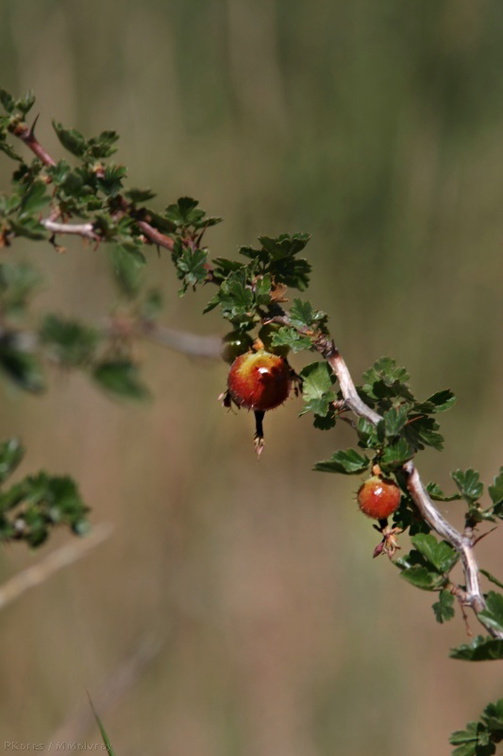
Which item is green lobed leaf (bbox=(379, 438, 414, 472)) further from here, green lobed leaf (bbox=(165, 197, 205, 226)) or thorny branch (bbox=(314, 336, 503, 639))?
green lobed leaf (bbox=(165, 197, 205, 226))

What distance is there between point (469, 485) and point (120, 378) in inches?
16.4

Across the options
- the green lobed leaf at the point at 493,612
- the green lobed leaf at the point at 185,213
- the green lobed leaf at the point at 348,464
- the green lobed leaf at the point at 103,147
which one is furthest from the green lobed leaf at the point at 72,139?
the green lobed leaf at the point at 493,612

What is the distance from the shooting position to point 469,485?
1.05m

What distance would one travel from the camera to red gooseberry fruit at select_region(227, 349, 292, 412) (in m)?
1.11

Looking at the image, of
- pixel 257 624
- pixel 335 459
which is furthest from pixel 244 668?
pixel 335 459

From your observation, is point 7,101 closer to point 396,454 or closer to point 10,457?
point 10,457

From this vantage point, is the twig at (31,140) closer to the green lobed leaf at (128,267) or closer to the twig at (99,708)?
the green lobed leaf at (128,267)

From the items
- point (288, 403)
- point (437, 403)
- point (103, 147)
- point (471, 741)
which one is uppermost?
point (288, 403)

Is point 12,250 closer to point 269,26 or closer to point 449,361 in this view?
point 269,26

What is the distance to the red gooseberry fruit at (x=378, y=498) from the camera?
1024 mm

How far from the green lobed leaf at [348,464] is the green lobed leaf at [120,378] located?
10.5 inches

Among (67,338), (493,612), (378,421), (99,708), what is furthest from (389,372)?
(99,708)

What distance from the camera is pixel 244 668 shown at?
316cm

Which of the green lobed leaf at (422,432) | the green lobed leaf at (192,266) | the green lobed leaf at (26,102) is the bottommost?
the green lobed leaf at (422,432)
